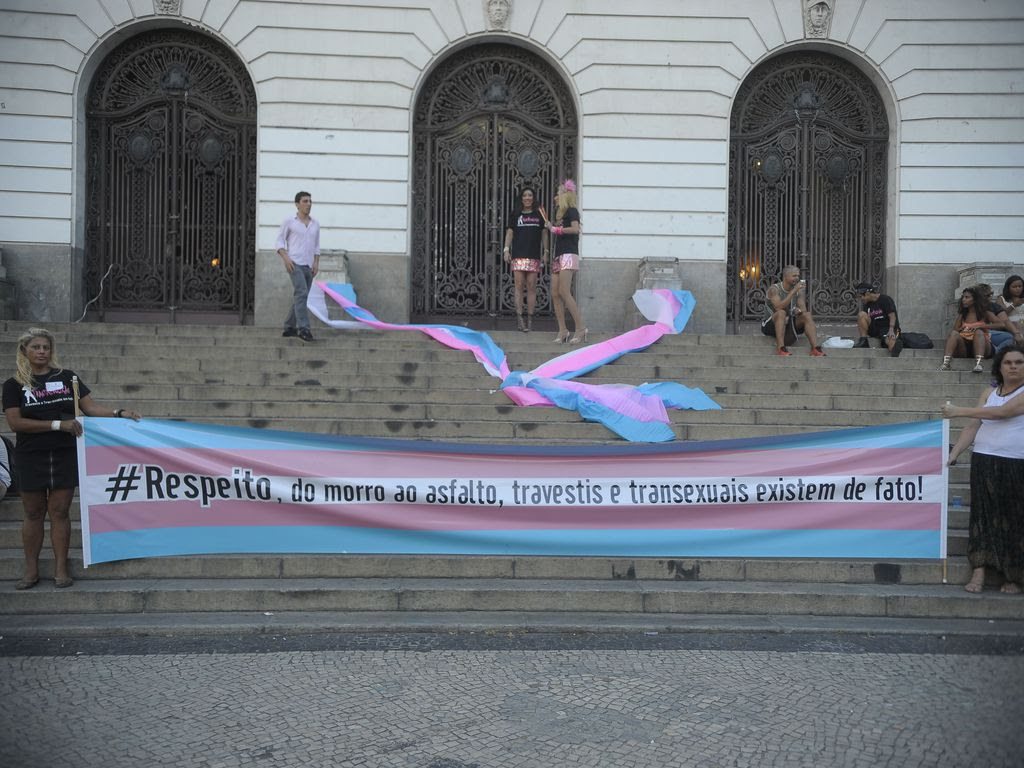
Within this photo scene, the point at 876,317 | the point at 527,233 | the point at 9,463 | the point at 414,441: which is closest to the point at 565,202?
the point at 527,233

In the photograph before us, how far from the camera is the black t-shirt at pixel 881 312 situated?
41.1 feet

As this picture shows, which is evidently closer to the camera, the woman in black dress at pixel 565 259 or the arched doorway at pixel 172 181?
the woman in black dress at pixel 565 259

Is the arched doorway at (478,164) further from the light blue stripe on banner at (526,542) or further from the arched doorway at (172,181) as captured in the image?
the light blue stripe on banner at (526,542)

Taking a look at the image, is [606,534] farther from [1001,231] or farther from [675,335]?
[1001,231]

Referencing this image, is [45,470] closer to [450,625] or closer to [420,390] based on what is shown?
[450,625]

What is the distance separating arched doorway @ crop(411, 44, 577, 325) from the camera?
53.2 feet

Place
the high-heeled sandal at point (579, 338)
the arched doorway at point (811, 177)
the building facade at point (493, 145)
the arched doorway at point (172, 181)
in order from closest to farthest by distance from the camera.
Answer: the high-heeled sandal at point (579, 338)
the building facade at point (493, 145)
the arched doorway at point (172, 181)
the arched doorway at point (811, 177)

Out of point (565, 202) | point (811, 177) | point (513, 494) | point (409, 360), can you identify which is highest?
point (811, 177)

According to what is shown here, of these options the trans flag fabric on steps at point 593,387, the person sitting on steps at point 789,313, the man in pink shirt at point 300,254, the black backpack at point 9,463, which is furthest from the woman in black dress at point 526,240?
the black backpack at point 9,463

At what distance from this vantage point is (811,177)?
1658 cm

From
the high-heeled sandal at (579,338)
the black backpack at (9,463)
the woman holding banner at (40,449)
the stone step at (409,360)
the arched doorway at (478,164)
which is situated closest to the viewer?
the woman holding banner at (40,449)

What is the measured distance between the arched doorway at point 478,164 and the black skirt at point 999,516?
10.4 metres

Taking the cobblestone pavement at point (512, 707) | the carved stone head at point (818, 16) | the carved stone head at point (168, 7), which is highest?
the carved stone head at point (818, 16)

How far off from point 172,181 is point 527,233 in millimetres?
7622
